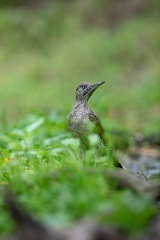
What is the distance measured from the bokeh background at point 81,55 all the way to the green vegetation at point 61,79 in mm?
26

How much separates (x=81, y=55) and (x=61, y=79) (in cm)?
120

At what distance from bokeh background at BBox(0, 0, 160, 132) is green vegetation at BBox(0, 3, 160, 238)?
3 cm

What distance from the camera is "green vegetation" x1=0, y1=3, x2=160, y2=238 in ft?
18.1

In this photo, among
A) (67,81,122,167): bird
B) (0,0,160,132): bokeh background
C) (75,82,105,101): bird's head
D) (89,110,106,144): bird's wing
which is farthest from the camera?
(0,0,160,132): bokeh background

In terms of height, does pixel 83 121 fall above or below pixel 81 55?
below

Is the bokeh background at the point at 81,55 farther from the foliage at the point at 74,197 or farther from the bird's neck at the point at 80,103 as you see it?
the foliage at the point at 74,197

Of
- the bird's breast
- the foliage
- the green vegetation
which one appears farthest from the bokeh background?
the foliage

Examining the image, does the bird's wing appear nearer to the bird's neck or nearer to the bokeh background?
the bird's neck

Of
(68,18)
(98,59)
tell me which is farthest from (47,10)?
(98,59)

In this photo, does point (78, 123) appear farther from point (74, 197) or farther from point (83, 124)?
point (74, 197)

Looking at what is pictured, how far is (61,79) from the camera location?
16.4 metres

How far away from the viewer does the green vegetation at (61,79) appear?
5.52 meters

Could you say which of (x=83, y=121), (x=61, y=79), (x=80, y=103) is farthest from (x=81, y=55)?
(x=83, y=121)

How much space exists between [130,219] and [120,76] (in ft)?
43.4
